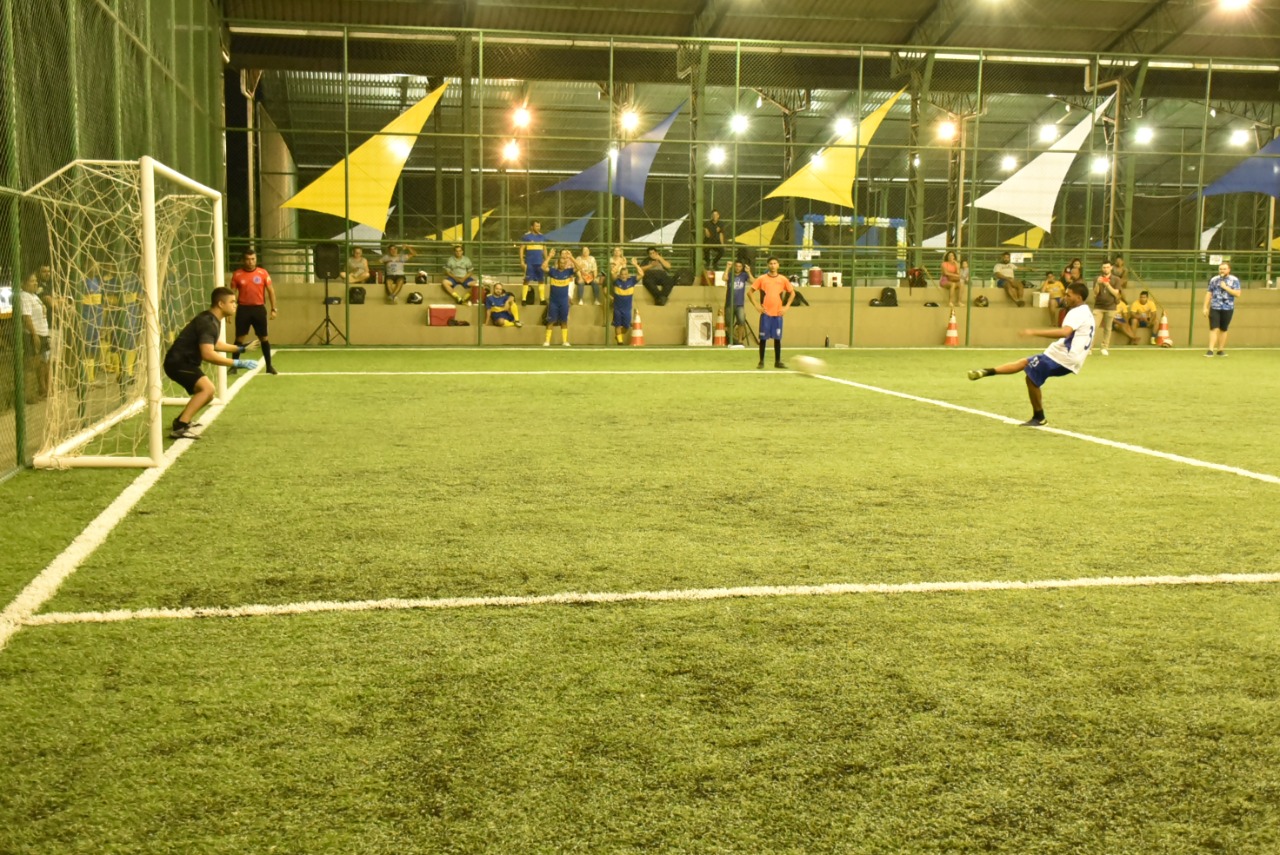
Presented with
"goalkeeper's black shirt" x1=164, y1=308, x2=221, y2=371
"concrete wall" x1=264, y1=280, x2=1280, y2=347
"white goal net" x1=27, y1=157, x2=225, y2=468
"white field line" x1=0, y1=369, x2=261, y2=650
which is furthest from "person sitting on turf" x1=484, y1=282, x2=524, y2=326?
"white field line" x1=0, y1=369, x2=261, y2=650

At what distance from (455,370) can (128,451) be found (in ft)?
30.8

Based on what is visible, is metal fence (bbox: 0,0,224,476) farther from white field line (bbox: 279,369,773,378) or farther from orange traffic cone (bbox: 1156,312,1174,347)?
orange traffic cone (bbox: 1156,312,1174,347)

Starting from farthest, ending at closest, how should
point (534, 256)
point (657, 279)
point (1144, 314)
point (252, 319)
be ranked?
point (1144, 314)
point (657, 279)
point (534, 256)
point (252, 319)

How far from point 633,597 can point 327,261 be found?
67.3ft

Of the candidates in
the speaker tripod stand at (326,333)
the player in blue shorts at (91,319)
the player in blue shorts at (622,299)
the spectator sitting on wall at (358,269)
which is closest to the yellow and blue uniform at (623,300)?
the player in blue shorts at (622,299)

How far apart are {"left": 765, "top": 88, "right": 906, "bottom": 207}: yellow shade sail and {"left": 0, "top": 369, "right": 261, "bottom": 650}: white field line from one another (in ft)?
70.0

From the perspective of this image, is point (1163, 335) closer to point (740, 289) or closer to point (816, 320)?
point (816, 320)

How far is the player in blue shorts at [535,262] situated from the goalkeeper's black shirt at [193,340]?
16.3 metres

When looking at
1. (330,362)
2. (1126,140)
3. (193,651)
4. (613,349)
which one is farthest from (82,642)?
(1126,140)

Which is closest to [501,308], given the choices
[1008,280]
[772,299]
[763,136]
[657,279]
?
[657,279]

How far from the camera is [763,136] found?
44.2 m

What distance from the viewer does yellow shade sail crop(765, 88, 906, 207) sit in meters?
28.0

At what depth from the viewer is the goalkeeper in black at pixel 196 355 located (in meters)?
10.2

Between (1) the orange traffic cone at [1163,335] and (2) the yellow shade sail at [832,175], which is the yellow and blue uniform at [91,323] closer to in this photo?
(2) the yellow shade sail at [832,175]
